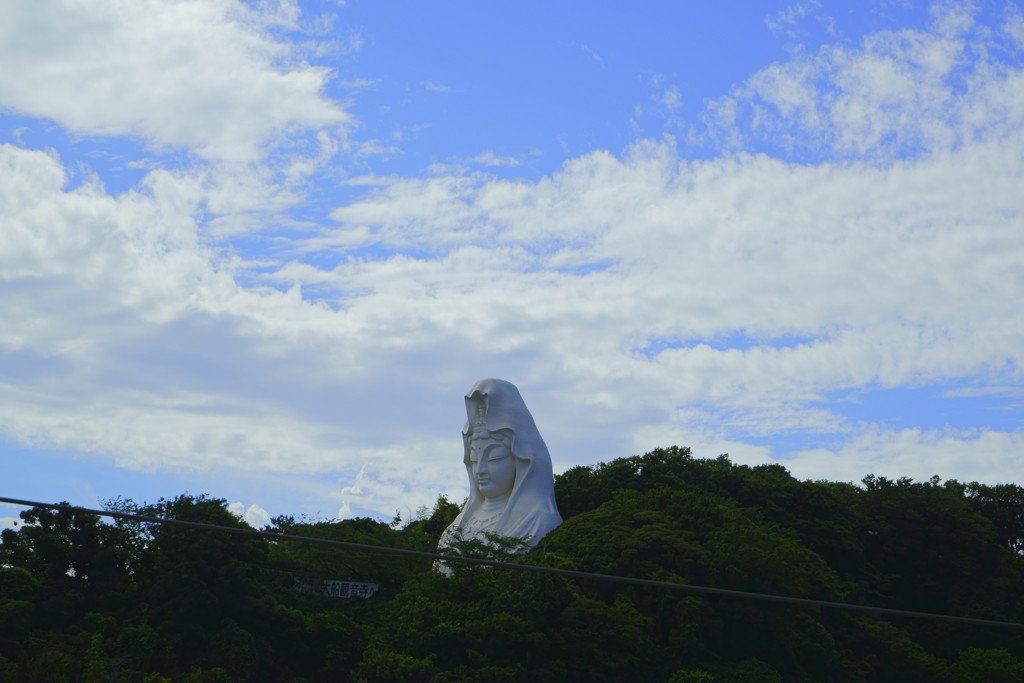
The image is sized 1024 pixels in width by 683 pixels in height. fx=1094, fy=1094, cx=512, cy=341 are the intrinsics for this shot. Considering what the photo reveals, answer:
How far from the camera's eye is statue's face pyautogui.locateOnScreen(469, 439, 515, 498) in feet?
86.0

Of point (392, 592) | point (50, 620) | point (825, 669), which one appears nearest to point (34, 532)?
point (50, 620)

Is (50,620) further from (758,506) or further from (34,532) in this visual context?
(758,506)

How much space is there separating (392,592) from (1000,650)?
13814mm

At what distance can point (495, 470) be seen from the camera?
2622cm

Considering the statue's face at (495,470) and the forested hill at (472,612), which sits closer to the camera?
the forested hill at (472,612)

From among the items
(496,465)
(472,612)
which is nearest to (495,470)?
(496,465)

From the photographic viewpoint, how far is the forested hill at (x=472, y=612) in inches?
783

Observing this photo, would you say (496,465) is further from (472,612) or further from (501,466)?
(472,612)

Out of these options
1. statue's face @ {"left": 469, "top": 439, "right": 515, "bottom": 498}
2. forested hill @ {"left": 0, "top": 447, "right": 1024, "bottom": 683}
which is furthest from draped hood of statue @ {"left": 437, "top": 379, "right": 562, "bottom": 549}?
forested hill @ {"left": 0, "top": 447, "right": 1024, "bottom": 683}

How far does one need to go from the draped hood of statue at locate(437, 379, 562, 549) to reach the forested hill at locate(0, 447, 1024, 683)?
5.37ft

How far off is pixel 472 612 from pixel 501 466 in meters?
6.08

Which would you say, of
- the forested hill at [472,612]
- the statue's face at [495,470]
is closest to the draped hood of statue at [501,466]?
the statue's face at [495,470]

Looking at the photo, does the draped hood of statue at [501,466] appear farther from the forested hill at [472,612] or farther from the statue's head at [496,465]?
the forested hill at [472,612]

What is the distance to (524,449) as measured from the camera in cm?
2606
